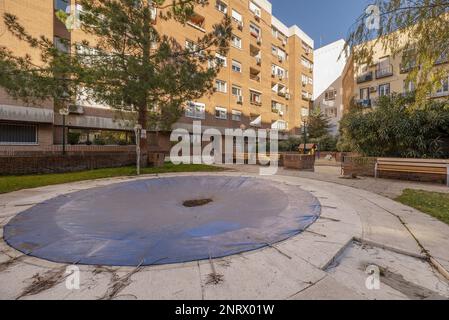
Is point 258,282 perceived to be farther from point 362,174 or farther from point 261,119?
point 261,119

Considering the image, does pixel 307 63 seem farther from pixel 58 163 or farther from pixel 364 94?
pixel 58 163

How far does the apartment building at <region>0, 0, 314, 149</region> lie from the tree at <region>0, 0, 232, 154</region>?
5.77 ft

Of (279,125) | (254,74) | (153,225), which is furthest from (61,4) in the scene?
(279,125)

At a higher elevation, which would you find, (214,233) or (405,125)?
(405,125)

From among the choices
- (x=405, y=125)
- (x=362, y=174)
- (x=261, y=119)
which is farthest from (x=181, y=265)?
(x=261, y=119)

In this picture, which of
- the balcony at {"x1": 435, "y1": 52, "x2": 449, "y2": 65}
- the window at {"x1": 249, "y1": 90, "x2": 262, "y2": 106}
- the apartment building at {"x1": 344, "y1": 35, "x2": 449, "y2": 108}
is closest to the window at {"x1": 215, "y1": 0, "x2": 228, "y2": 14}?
the window at {"x1": 249, "y1": 90, "x2": 262, "y2": 106}

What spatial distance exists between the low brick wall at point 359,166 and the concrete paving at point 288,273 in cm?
642

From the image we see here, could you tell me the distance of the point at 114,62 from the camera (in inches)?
376

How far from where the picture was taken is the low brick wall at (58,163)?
9609 mm

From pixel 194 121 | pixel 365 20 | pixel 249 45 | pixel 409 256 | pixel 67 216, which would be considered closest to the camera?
pixel 409 256

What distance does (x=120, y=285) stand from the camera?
212 centimetres

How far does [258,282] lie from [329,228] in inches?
80.3

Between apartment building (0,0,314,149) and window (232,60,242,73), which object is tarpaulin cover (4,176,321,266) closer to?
apartment building (0,0,314,149)
